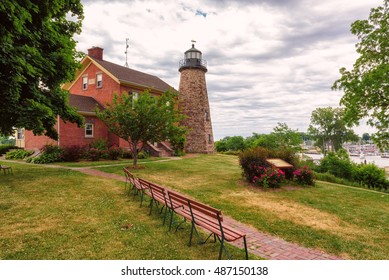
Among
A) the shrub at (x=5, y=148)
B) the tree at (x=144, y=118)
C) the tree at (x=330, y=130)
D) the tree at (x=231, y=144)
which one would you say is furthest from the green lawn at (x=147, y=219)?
the tree at (x=330, y=130)

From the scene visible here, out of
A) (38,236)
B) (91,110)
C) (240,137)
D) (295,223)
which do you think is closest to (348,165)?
(295,223)

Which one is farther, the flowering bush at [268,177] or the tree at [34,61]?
the flowering bush at [268,177]

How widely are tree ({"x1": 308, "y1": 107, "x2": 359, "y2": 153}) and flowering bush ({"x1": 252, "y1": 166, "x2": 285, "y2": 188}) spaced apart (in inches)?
2354

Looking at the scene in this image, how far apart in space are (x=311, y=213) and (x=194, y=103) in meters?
25.8

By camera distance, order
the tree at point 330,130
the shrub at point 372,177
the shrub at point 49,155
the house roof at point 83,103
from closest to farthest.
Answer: the shrub at point 372,177
the shrub at point 49,155
the house roof at point 83,103
the tree at point 330,130

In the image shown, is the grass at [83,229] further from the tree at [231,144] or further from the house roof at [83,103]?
the tree at [231,144]

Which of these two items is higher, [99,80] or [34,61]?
[99,80]

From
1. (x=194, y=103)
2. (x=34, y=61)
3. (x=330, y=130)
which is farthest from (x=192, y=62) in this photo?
(x=330, y=130)

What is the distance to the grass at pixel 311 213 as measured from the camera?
5.62 metres

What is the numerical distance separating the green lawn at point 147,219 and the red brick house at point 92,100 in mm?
11480

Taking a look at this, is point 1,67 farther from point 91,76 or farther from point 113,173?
point 91,76

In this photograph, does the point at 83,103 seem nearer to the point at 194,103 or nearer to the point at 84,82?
the point at 84,82

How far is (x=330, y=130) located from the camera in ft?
208
